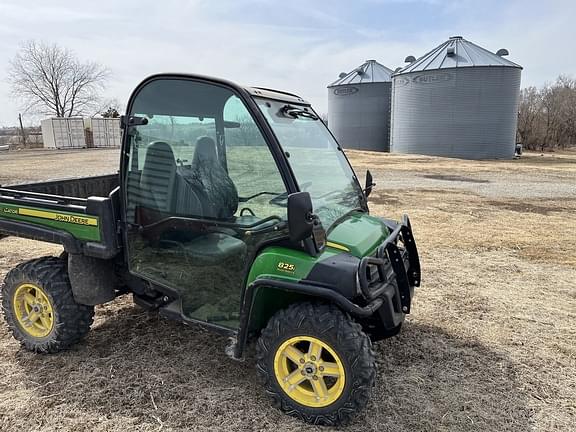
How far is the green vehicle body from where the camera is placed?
2443mm

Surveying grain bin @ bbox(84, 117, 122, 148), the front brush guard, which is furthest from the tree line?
the front brush guard

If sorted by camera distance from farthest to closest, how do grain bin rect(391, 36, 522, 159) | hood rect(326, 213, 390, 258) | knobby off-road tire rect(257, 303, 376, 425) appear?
grain bin rect(391, 36, 522, 159)
hood rect(326, 213, 390, 258)
knobby off-road tire rect(257, 303, 376, 425)

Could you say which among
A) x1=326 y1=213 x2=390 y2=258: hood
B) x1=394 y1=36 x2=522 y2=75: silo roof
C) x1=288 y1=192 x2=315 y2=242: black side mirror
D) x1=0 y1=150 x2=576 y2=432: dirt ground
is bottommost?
x1=0 y1=150 x2=576 y2=432: dirt ground

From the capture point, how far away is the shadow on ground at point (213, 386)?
263 centimetres

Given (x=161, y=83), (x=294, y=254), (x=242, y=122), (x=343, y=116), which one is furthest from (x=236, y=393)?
(x=343, y=116)

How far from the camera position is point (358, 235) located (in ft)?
9.09

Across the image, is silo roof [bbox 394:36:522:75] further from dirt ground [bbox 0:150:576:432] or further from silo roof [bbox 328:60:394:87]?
dirt ground [bbox 0:150:576:432]

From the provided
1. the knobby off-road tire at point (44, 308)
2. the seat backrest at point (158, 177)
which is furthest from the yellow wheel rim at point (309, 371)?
the knobby off-road tire at point (44, 308)

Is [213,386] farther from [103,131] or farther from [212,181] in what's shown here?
[103,131]

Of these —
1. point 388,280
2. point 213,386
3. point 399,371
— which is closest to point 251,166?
point 388,280

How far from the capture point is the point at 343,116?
114ft

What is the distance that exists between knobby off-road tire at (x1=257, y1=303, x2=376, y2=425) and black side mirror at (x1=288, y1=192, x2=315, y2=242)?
479mm

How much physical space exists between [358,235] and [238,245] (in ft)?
2.41

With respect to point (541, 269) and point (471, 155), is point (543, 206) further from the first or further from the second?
point (471, 155)
